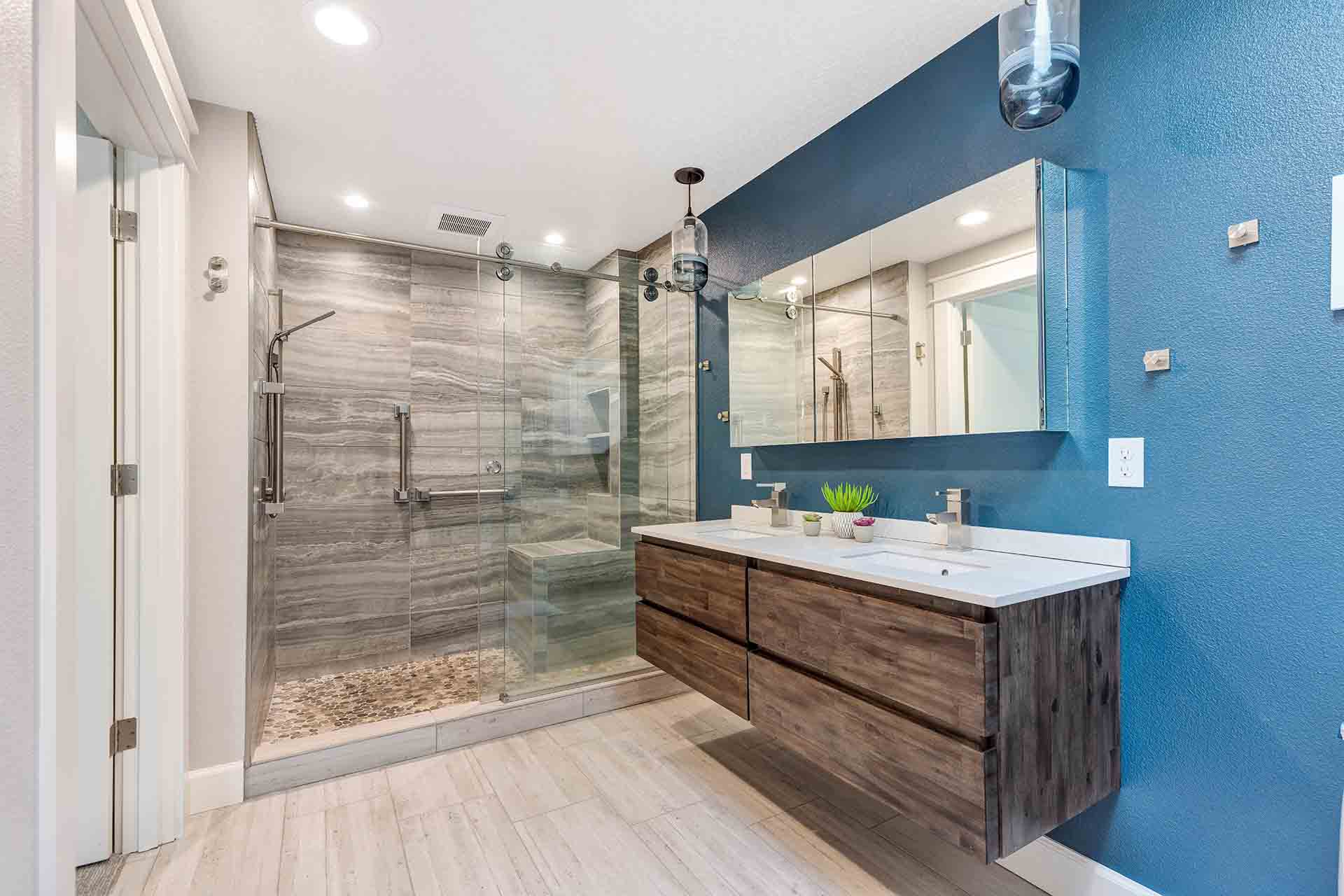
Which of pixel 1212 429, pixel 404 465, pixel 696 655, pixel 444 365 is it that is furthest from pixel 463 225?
pixel 1212 429

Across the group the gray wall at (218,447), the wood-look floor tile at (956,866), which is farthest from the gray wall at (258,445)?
the wood-look floor tile at (956,866)

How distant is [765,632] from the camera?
192 cm

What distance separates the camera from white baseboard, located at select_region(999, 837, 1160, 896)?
1.56 meters

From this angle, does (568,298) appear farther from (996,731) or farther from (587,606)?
(996,731)

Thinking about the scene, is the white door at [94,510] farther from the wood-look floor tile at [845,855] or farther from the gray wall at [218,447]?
the wood-look floor tile at [845,855]

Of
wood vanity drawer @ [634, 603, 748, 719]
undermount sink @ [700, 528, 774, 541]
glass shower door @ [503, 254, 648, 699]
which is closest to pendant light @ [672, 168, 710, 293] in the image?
glass shower door @ [503, 254, 648, 699]

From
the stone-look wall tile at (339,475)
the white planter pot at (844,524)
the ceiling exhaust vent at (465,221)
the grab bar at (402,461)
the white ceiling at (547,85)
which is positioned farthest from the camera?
the grab bar at (402,461)

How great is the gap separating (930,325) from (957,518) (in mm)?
606

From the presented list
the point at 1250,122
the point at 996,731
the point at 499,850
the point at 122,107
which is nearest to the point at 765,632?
the point at 996,731

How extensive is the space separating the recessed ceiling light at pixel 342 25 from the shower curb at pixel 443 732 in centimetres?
236

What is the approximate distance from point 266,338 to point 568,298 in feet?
4.39

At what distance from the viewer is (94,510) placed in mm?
1836

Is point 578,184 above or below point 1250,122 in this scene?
above

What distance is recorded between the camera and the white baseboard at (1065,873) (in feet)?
5.11
